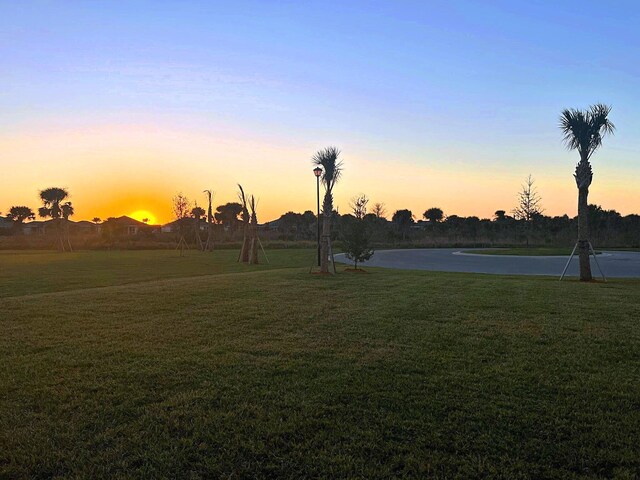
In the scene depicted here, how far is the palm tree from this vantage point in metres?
12.5

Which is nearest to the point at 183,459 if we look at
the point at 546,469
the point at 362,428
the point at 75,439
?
the point at 75,439

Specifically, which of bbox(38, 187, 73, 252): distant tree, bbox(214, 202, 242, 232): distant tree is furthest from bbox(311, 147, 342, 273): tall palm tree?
bbox(214, 202, 242, 232): distant tree

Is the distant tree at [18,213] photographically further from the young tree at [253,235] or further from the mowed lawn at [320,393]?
the mowed lawn at [320,393]

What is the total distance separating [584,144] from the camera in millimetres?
12703

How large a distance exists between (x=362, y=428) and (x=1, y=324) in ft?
20.1

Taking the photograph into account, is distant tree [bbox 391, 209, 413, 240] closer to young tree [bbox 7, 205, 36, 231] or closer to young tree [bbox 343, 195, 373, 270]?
young tree [bbox 343, 195, 373, 270]

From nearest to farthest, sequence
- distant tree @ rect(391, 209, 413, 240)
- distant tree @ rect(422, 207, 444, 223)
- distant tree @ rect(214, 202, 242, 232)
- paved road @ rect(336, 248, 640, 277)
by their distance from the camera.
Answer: paved road @ rect(336, 248, 640, 277), distant tree @ rect(391, 209, 413, 240), distant tree @ rect(214, 202, 242, 232), distant tree @ rect(422, 207, 444, 223)

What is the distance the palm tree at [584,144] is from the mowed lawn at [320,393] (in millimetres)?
5829

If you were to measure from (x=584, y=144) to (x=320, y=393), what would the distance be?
41.0 ft

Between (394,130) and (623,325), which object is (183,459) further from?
(394,130)

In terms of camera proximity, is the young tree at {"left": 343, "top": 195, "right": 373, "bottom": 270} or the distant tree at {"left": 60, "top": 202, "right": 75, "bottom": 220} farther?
the distant tree at {"left": 60, "top": 202, "right": 75, "bottom": 220}

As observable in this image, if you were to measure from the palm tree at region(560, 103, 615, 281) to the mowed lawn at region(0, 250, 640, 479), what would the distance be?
583 centimetres

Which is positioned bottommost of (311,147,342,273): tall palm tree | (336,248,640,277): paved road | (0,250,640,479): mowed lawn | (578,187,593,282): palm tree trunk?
(336,248,640,277): paved road

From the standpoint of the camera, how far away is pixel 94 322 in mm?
6566
